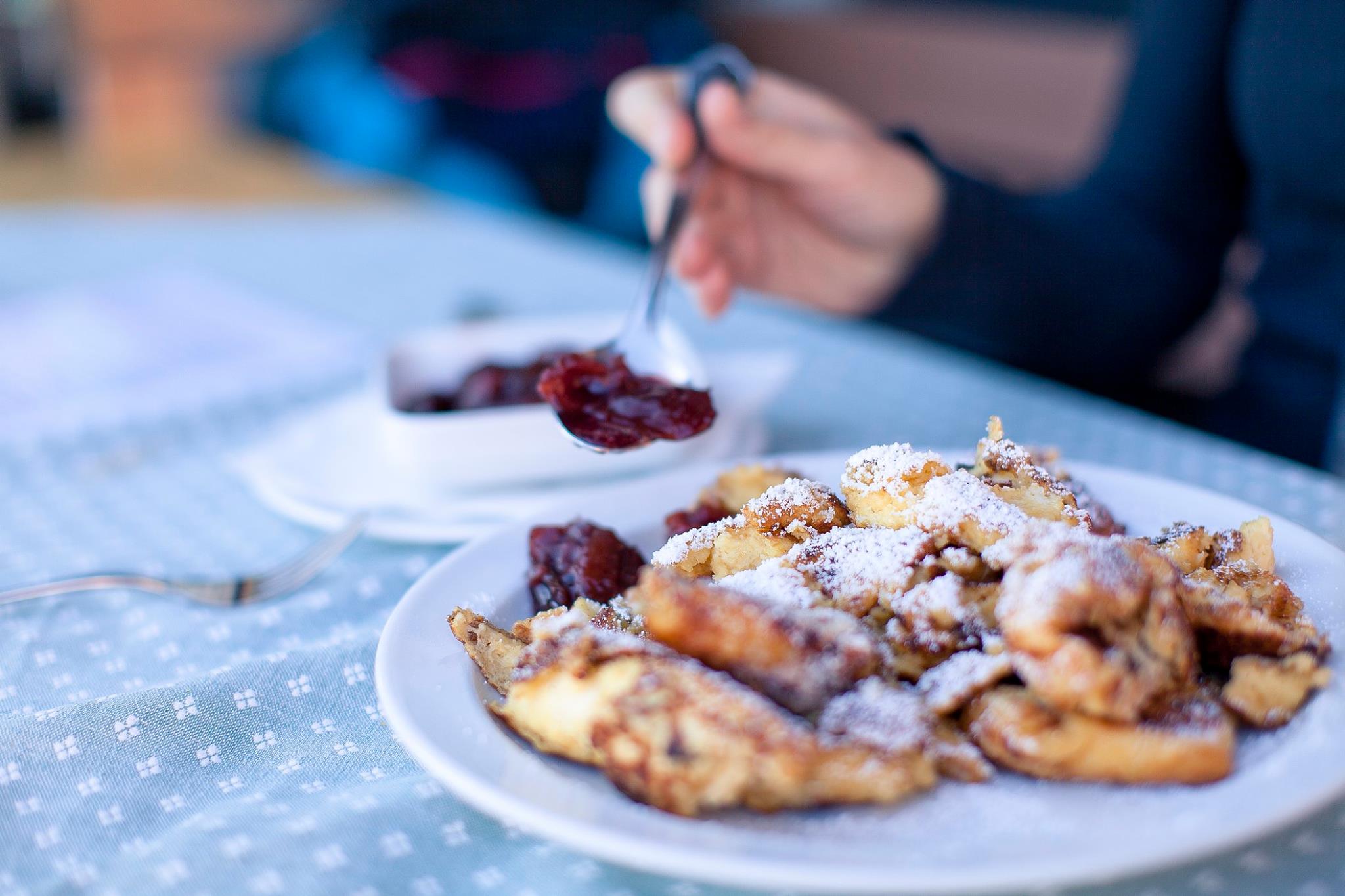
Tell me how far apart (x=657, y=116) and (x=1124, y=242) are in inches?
35.3

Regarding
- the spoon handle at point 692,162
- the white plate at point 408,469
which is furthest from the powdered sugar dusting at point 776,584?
the spoon handle at point 692,162

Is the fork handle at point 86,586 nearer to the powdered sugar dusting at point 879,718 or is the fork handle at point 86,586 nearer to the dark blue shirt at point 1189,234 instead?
the powdered sugar dusting at point 879,718

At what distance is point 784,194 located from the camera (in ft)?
5.39

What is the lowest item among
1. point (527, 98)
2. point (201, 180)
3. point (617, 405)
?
point (201, 180)

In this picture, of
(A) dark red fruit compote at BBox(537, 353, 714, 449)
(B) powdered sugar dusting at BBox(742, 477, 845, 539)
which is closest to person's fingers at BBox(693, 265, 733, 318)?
(A) dark red fruit compote at BBox(537, 353, 714, 449)

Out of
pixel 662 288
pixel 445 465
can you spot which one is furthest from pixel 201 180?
pixel 445 465

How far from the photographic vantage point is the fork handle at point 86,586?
93 centimetres

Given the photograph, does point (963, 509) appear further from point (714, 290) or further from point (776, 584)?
point (714, 290)

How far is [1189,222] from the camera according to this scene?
6.43 feet

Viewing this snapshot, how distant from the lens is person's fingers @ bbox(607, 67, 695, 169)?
4.54 ft

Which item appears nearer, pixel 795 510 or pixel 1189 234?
pixel 795 510

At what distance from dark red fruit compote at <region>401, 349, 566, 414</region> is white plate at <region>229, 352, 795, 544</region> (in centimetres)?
6

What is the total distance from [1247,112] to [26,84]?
6.44 meters

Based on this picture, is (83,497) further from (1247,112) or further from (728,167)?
(1247,112)
